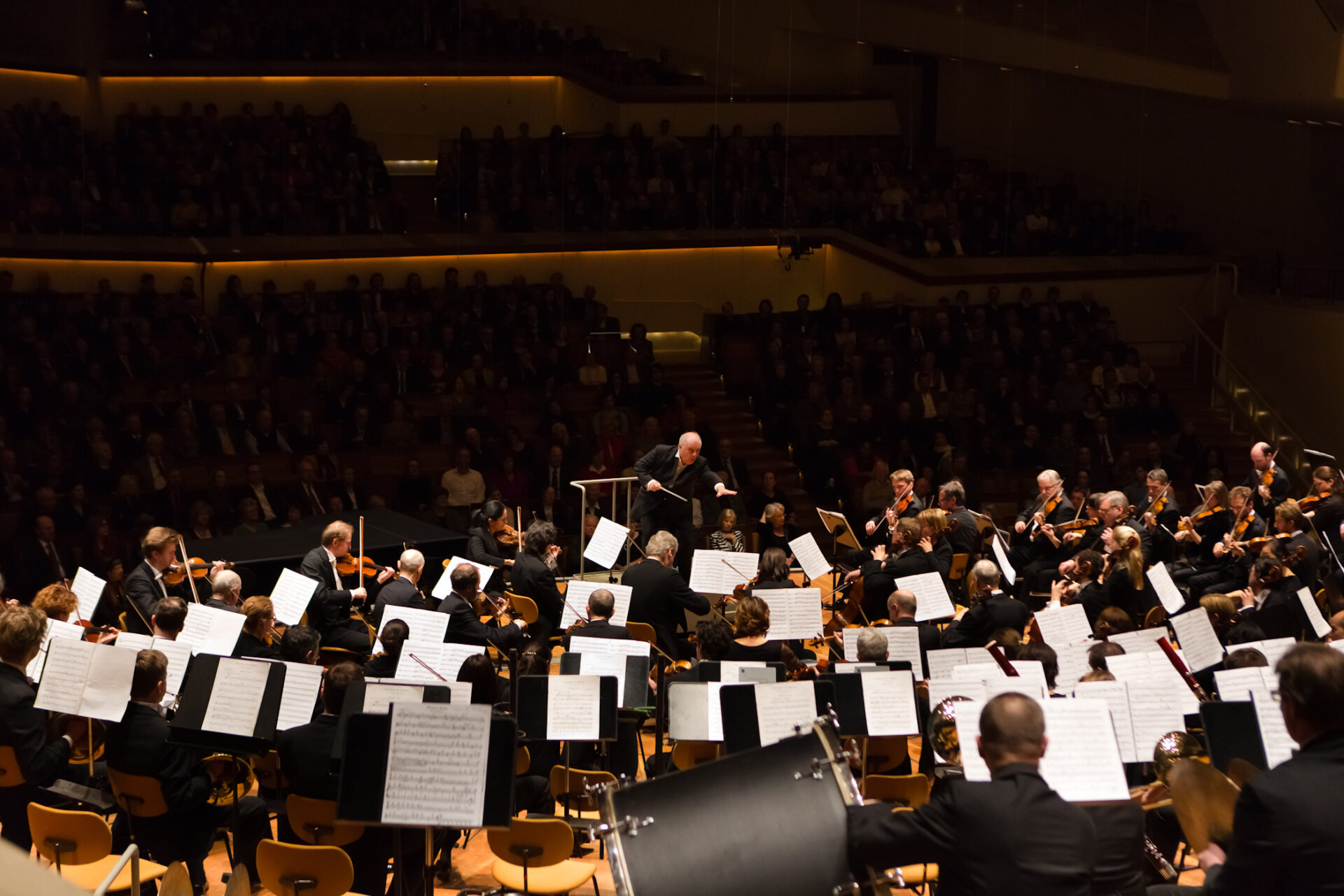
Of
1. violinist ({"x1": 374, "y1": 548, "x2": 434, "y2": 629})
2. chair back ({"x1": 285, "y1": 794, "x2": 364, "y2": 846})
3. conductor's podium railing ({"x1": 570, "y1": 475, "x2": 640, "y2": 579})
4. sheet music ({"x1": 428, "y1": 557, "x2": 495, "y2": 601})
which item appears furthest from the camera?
conductor's podium railing ({"x1": 570, "y1": 475, "x2": 640, "y2": 579})

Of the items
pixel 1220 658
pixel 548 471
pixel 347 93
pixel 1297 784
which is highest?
pixel 347 93

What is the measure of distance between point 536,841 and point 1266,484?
782 centimetres

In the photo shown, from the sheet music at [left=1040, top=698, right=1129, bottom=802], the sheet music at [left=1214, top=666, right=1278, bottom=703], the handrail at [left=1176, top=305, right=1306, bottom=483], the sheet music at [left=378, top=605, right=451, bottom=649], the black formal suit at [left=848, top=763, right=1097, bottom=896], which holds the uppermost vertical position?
the black formal suit at [left=848, top=763, right=1097, bottom=896]

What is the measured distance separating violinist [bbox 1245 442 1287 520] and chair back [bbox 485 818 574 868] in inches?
296

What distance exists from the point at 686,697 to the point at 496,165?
11628mm

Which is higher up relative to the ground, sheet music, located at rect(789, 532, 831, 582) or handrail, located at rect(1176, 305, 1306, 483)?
sheet music, located at rect(789, 532, 831, 582)

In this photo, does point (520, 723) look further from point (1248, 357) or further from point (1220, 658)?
point (1248, 357)

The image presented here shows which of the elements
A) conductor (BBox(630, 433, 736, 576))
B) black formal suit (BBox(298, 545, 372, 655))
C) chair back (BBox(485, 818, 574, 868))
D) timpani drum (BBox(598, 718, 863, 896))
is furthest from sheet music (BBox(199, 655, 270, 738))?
conductor (BBox(630, 433, 736, 576))

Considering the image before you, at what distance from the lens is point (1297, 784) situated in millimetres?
3238

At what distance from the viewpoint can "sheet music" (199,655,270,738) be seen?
210 inches

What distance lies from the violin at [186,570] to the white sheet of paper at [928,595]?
4091mm

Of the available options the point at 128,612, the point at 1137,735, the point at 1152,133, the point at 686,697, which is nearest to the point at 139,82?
the point at 128,612

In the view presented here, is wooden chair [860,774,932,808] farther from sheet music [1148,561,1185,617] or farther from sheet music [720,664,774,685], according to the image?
sheet music [1148,561,1185,617]

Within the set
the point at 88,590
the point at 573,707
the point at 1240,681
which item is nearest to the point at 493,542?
the point at 88,590
